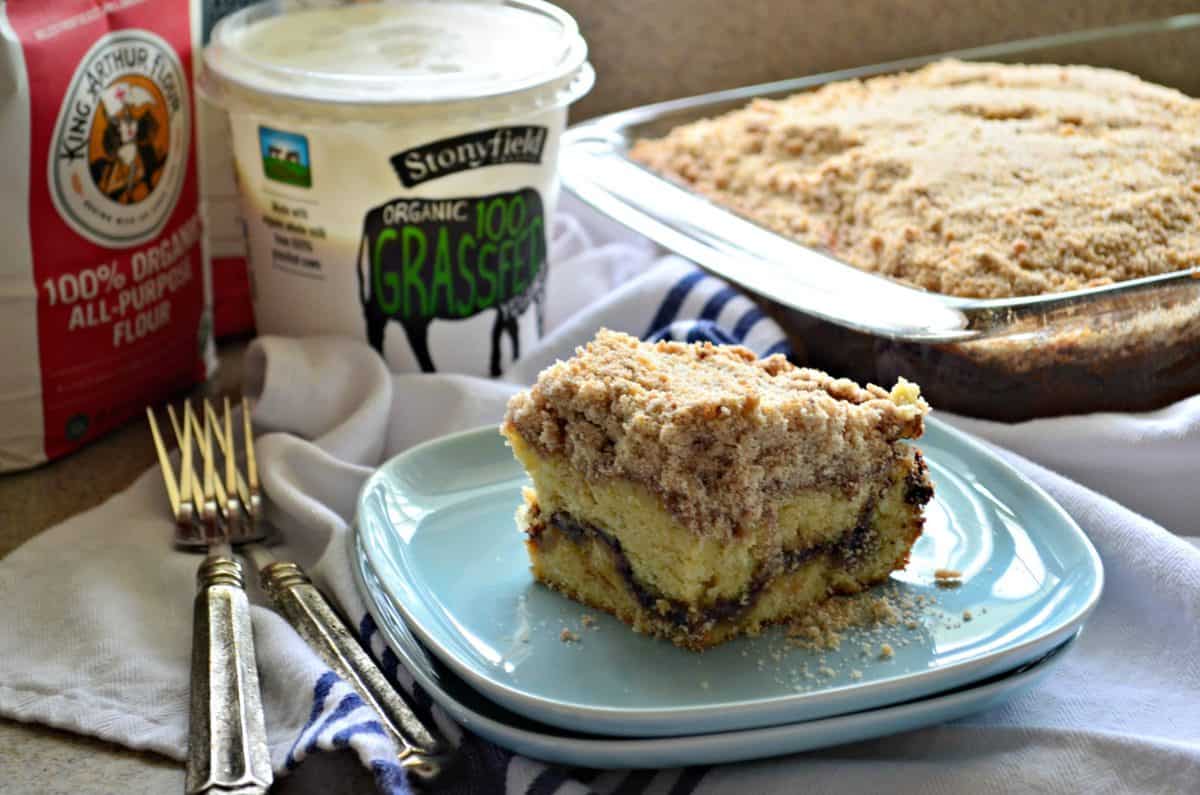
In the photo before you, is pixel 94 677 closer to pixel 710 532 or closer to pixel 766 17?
pixel 710 532

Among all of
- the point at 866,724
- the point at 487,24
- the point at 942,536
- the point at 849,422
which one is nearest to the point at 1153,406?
the point at 942,536

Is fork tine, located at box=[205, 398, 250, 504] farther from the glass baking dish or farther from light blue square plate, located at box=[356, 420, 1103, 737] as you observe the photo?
the glass baking dish

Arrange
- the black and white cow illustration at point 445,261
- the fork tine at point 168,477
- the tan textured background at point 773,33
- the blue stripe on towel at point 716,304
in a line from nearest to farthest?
the fork tine at point 168,477, the black and white cow illustration at point 445,261, the blue stripe on towel at point 716,304, the tan textured background at point 773,33

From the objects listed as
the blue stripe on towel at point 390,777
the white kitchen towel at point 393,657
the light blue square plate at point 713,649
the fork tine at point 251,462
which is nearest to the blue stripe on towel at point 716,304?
the white kitchen towel at point 393,657

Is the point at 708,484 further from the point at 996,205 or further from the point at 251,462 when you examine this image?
the point at 996,205

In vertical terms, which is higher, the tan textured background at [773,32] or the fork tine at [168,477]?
the tan textured background at [773,32]

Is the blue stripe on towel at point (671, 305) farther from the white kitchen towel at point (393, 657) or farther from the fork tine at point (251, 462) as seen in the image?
the fork tine at point (251, 462)

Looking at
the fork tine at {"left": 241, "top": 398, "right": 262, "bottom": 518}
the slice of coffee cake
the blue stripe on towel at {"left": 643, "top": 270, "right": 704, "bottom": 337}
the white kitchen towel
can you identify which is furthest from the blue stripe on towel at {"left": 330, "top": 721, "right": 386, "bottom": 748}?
the blue stripe on towel at {"left": 643, "top": 270, "right": 704, "bottom": 337}

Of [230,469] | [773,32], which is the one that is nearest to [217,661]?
[230,469]
